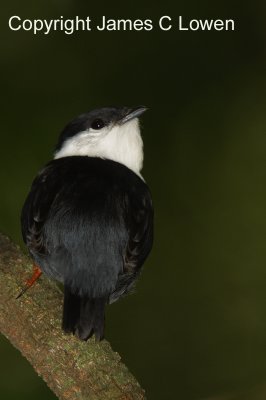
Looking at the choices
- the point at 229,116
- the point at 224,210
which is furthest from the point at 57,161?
the point at 229,116

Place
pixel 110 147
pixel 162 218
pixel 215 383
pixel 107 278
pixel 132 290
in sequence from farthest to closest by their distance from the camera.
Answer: pixel 162 218, pixel 215 383, pixel 110 147, pixel 132 290, pixel 107 278

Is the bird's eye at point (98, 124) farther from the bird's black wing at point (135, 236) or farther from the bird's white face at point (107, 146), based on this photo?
the bird's black wing at point (135, 236)

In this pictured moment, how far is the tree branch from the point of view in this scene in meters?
3.37

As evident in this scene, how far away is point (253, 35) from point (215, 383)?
10.4 ft

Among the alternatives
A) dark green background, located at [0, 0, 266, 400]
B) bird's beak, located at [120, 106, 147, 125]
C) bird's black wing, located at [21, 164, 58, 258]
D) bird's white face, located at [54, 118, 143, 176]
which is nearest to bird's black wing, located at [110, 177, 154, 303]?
bird's black wing, located at [21, 164, 58, 258]

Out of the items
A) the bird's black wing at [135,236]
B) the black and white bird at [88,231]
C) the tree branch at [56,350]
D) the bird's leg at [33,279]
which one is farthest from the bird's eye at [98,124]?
the tree branch at [56,350]

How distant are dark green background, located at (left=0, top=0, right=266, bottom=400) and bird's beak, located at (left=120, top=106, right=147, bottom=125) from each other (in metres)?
1.07

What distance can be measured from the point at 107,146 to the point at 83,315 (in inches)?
66.4

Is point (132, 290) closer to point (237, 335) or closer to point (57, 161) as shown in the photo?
point (57, 161)

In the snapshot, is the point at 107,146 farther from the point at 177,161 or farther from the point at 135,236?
the point at 177,161

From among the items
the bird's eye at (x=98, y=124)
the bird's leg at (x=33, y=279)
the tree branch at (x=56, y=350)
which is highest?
the bird's eye at (x=98, y=124)

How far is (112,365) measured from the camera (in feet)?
11.3

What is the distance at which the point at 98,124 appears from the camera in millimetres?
5117

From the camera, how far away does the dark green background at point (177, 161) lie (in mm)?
6129
